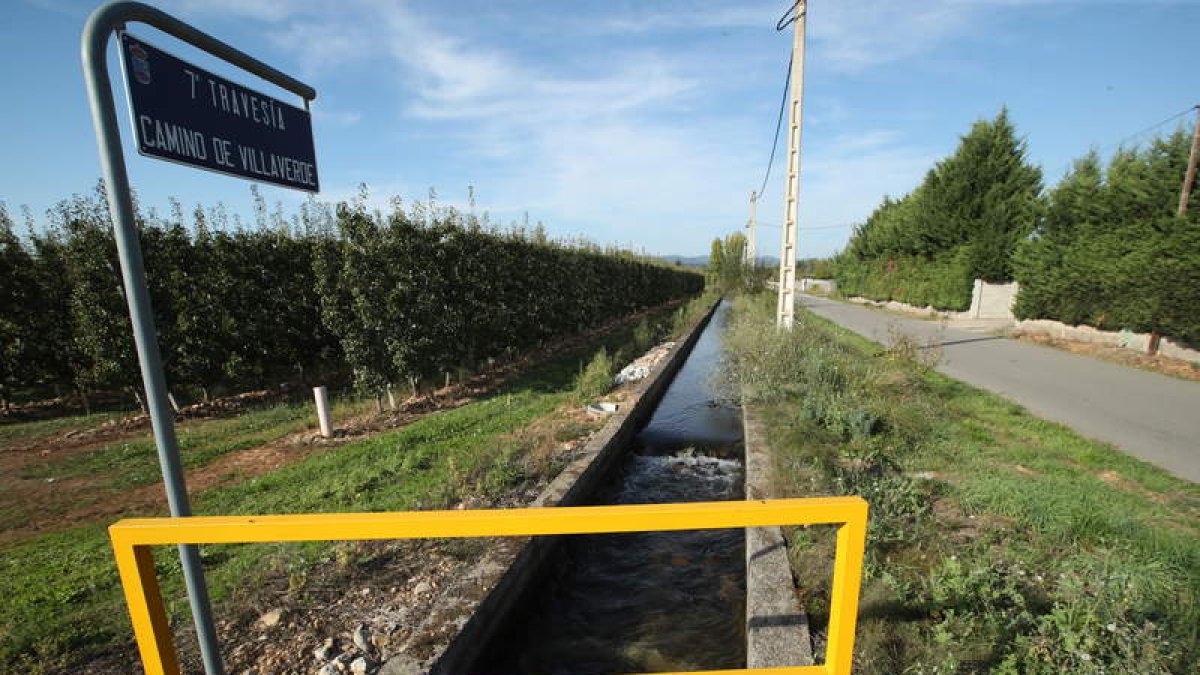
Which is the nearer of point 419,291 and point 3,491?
point 3,491

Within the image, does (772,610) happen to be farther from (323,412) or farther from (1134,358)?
(1134,358)

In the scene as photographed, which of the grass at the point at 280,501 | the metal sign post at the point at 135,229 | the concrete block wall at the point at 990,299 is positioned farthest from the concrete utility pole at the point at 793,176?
the concrete block wall at the point at 990,299

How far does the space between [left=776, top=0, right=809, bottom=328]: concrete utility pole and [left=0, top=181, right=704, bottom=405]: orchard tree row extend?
609cm

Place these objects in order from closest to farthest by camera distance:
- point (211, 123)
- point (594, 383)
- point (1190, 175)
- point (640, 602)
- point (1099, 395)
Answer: point (211, 123) → point (640, 602) → point (1099, 395) → point (594, 383) → point (1190, 175)

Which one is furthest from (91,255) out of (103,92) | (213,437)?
(103,92)

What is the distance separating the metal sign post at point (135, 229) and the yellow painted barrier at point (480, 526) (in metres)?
0.14

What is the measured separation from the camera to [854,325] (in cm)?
1798

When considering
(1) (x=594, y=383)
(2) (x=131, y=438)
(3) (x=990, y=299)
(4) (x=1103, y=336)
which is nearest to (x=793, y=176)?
(1) (x=594, y=383)

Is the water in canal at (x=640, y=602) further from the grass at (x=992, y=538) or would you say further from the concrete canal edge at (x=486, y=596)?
the grass at (x=992, y=538)

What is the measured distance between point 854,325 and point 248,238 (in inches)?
730

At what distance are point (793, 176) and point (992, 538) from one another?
8279 mm

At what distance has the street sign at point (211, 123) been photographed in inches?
54.5

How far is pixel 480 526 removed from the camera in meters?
1.32

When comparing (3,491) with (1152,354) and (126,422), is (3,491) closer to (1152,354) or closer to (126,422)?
(126,422)
